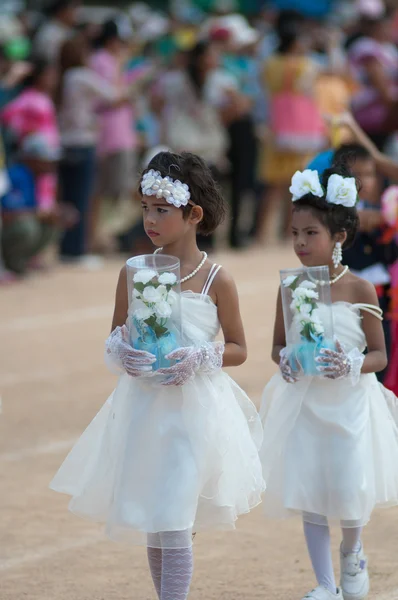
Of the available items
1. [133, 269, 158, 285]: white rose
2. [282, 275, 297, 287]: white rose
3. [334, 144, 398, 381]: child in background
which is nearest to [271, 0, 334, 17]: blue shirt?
[334, 144, 398, 381]: child in background

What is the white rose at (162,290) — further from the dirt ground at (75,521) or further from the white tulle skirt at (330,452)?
the dirt ground at (75,521)

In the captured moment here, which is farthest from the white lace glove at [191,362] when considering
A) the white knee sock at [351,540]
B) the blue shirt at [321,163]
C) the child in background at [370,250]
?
the child in background at [370,250]

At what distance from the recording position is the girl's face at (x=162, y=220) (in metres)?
4.14

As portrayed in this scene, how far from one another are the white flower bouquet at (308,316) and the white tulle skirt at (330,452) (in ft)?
0.39

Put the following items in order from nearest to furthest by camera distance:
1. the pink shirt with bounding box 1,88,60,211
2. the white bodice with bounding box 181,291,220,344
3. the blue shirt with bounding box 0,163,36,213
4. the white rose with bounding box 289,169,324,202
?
the white bodice with bounding box 181,291,220,344, the white rose with bounding box 289,169,324,202, the pink shirt with bounding box 1,88,60,211, the blue shirt with bounding box 0,163,36,213

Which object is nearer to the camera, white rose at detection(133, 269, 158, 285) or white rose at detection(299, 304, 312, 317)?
white rose at detection(133, 269, 158, 285)

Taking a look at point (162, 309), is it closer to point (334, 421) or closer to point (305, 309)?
point (305, 309)

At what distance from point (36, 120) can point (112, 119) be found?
1.35 meters

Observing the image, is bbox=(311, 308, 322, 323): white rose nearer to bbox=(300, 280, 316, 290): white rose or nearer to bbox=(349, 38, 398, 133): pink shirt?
bbox=(300, 280, 316, 290): white rose

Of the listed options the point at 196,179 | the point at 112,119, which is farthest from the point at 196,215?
the point at 112,119

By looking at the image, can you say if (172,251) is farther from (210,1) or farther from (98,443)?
(210,1)

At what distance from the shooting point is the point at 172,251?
4.24 metres

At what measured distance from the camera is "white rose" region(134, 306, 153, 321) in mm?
3932

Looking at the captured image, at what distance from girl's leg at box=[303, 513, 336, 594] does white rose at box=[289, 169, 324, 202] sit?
45.7 inches
